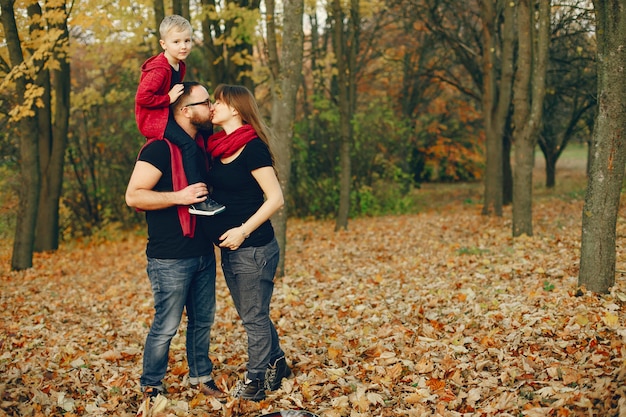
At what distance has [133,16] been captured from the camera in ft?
39.4

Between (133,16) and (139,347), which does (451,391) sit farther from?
(133,16)

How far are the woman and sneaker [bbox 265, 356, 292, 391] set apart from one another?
0.42ft

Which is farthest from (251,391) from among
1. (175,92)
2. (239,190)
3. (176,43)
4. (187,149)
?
(176,43)

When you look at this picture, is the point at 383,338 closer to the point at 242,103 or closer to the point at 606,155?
the point at 242,103

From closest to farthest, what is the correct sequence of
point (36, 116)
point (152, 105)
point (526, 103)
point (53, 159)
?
point (152, 105), point (526, 103), point (36, 116), point (53, 159)

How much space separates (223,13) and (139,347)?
7687 mm

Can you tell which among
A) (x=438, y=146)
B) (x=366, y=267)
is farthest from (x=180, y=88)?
(x=438, y=146)

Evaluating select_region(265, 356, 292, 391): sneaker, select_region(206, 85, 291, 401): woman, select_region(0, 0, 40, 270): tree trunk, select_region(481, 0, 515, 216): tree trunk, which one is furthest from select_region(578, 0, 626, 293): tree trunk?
select_region(0, 0, 40, 270): tree trunk

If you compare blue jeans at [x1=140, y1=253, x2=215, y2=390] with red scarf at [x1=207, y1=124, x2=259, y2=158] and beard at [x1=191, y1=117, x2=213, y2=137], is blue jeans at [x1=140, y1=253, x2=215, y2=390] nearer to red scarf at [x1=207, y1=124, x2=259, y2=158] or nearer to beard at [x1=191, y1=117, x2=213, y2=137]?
red scarf at [x1=207, y1=124, x2=259, y2=158]

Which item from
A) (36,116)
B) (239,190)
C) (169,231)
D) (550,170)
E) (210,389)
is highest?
(36,116)

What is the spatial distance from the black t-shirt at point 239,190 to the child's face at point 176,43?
88 cm

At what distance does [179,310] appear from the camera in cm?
386

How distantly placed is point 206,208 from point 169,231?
1.14ft

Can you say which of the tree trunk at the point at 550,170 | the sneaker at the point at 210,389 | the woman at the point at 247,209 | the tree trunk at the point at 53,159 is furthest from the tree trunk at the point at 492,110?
the sneaker at the point at 210,389
